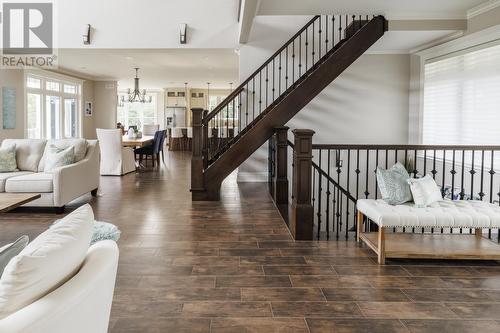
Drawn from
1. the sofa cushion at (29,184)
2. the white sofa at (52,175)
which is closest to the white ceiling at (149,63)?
the white sofa at (52,175)

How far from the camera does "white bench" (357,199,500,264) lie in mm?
3604

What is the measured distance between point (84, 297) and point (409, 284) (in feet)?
8.06

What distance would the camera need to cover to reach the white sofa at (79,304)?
128 centimetres

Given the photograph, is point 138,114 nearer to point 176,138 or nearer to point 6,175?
point 176,138

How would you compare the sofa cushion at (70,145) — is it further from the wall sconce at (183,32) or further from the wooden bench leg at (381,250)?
the wooden bench leg at (381,250)

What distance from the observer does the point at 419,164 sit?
8.22m

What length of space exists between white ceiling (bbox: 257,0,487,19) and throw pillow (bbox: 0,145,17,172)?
13.4 ft

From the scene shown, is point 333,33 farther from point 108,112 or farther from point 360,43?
point 108,112

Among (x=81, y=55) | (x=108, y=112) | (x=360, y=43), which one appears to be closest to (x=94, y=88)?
(x=108, y=112)

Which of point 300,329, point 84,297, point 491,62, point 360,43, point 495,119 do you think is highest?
point 360,43

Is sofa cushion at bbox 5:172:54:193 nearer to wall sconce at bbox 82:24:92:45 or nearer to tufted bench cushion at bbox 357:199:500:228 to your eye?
wall sconce at bbox 82:24:92:45

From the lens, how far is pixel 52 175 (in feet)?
18.0

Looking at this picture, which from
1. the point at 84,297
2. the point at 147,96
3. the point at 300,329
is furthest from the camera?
the point at 147,96

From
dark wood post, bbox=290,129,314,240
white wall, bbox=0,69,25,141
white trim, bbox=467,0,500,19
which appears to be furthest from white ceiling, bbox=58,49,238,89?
dark wood post, bbox=290,129,314,240
